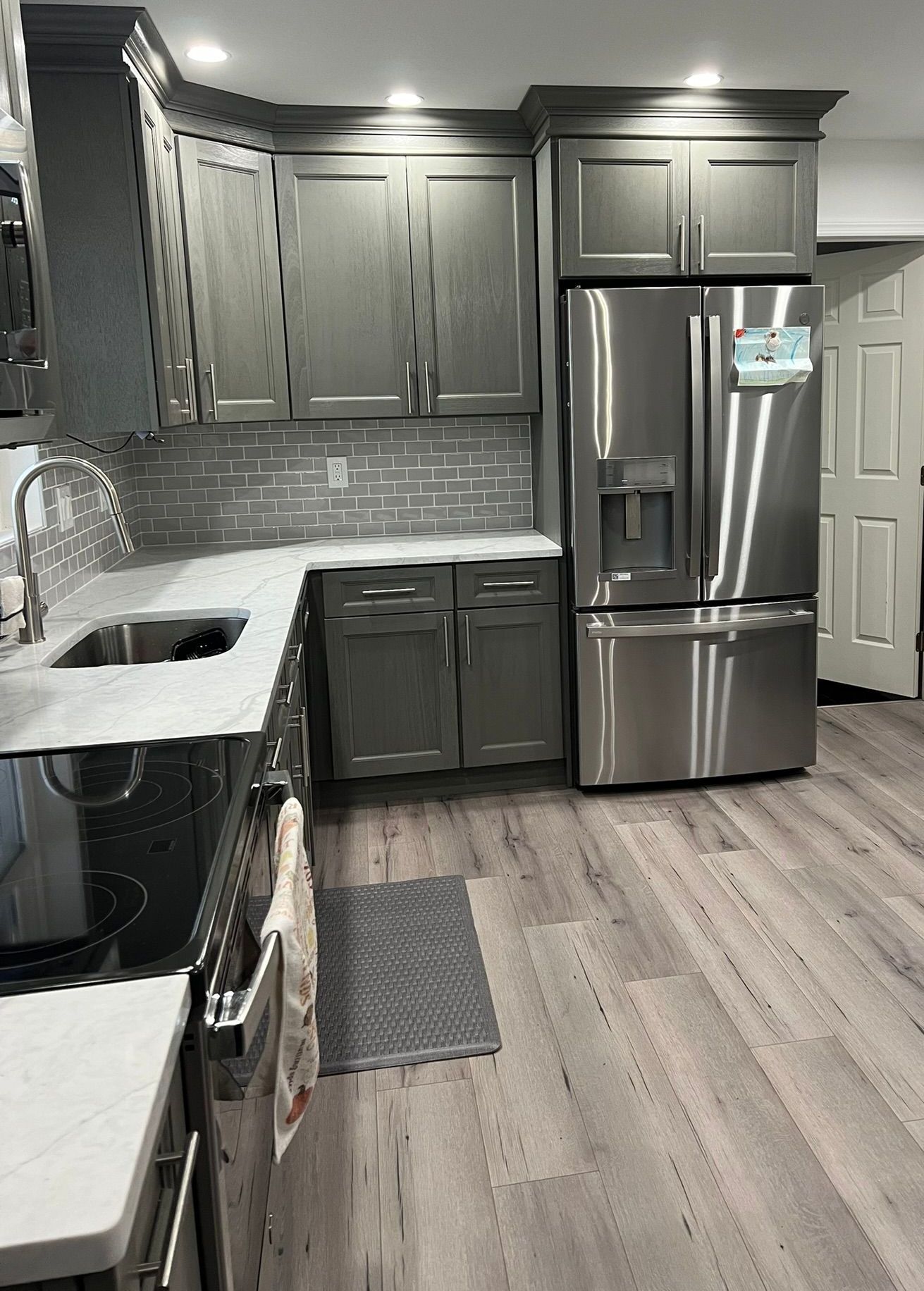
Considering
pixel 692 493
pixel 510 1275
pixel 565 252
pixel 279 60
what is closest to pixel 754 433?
pixel 692 493

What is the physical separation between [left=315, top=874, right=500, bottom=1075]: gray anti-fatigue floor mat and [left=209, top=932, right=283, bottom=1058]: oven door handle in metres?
1.36

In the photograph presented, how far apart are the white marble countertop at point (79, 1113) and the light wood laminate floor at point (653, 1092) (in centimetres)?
109

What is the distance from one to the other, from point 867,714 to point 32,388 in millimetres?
4146

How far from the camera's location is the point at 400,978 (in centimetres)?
260

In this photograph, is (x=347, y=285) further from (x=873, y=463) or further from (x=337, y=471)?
(x=873, y=463)

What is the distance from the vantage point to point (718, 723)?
3779 mm

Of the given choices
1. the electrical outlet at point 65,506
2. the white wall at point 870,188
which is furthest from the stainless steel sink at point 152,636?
the white wall at point 870,188

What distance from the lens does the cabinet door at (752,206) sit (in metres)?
3.58

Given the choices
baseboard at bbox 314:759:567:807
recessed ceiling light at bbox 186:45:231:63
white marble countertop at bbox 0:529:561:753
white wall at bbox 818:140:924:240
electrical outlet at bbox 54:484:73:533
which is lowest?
baseboard at bbox 314:759:567:807

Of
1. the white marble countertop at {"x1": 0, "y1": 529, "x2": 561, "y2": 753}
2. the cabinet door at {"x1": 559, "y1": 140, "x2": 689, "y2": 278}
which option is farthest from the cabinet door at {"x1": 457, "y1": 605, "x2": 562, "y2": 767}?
the cabinet door at {"x1": 559, "y1": 140, "x2": 689, "y2": 278}

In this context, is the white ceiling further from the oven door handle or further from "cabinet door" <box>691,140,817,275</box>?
the oven door handle

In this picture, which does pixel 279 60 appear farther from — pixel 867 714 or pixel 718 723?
pixel 867 714

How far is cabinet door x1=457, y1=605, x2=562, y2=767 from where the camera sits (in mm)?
3715

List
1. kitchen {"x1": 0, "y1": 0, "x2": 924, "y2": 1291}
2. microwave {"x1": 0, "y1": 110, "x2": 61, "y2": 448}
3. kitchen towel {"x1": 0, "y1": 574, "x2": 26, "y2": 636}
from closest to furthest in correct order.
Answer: microwave {"x1": 0, "y1": 110, "x2": 61, "y2": 448}
kitchen {"x1": 0, "y1": 0, "x2": 924, "y2": 1291}
kitchen towel {"x1": 0, "y1": 574, "x2": 26, "y2": 636}
